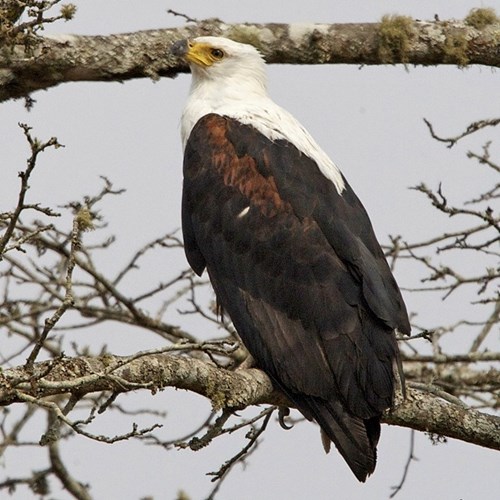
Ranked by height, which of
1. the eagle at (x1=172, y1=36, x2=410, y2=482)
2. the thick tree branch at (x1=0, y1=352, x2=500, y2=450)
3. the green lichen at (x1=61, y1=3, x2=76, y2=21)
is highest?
the green lichen at (x1=61, y1=3, x2=76, y2=21)

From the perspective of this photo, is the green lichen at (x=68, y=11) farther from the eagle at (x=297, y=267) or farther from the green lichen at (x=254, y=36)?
the green lichen at (x=254, y=36)

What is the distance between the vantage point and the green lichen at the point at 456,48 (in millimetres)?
6574

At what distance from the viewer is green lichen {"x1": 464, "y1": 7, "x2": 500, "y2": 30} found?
6.74 m

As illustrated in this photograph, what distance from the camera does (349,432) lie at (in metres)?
5.27

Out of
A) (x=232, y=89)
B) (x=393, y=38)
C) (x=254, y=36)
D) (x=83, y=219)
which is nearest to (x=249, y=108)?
(x=232, y=89)

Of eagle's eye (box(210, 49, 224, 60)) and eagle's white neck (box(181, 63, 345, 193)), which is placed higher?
eagle's eye (box(210, 49, 224, 60))

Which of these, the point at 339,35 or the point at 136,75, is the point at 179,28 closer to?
the point at 136,75

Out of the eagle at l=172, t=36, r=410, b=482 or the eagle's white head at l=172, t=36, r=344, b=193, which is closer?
the eagle at l=172, t=36, r=410, b=482

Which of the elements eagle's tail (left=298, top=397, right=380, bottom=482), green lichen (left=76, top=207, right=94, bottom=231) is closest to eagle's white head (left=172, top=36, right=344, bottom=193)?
eagle's tail (left=298, top=397, right=380, bottom=482)

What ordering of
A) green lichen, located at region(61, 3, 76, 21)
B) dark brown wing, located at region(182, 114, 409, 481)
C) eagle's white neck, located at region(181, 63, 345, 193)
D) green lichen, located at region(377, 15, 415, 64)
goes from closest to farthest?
1. green lichen, located at region(61, 3, 76, 21)
2. dark brown wing, located at region(182, 114, 409, 481)
3. eagle's white neck, located at region(181, 63, 345, 193)
4. green lichen, located at region(377, 15, 415, 64)

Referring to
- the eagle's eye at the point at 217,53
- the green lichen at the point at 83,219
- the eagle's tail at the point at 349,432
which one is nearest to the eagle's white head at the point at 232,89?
the eagle's eye at the point at 217,53

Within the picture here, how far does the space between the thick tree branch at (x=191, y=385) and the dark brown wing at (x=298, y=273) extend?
156mm

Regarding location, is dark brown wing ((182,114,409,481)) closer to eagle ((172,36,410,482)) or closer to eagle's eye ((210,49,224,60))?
eagle ((172,36,410,482))

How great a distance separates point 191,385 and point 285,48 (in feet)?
8.81
